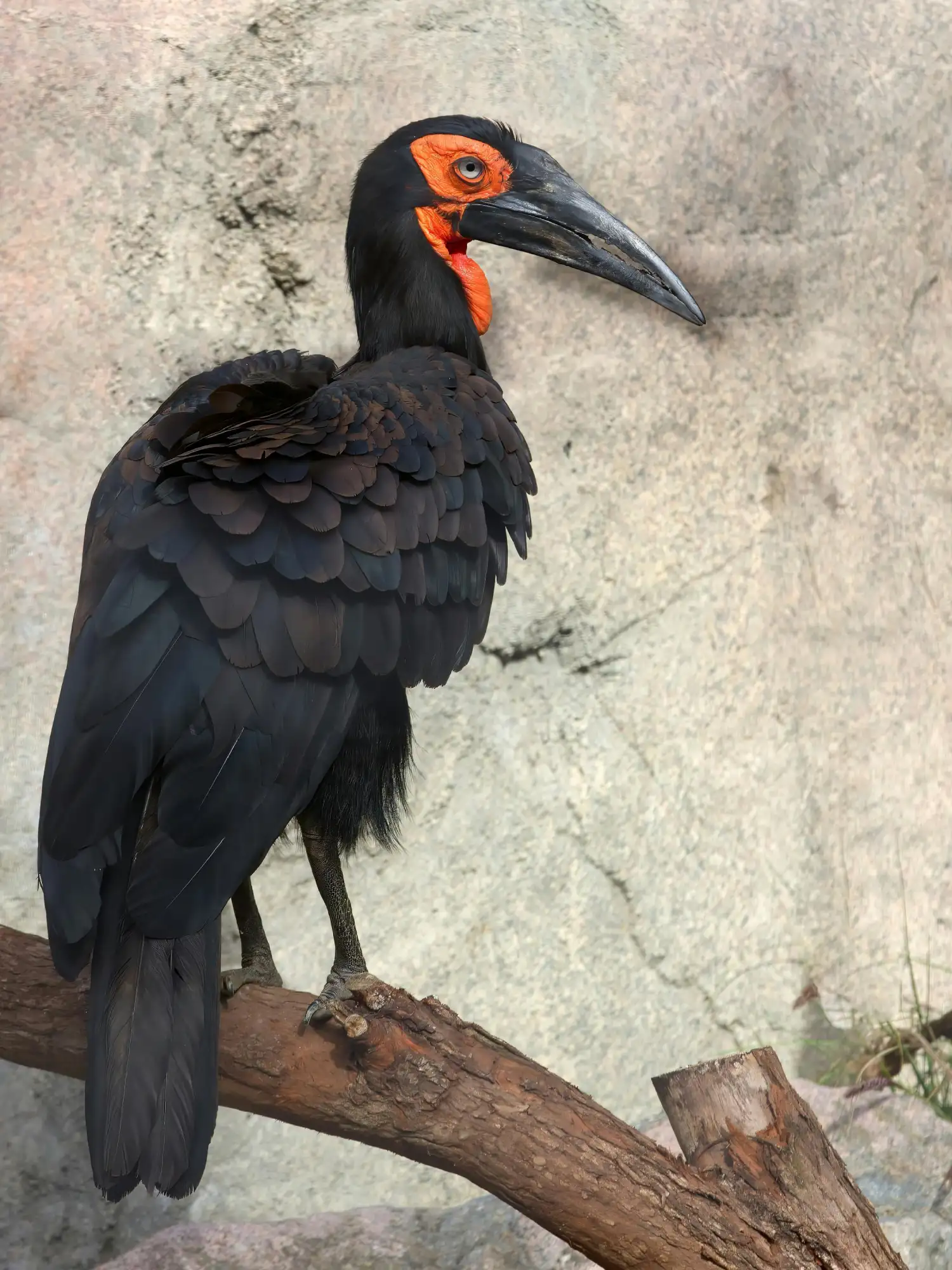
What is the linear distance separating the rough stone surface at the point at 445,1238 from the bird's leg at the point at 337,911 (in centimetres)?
78

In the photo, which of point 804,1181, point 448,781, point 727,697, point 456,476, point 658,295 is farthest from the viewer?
point 727,697

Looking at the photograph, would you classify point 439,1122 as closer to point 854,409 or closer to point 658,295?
point 658,295

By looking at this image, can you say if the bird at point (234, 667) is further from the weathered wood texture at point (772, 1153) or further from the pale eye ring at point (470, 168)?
the weathered wood texture at point (772, 1153)

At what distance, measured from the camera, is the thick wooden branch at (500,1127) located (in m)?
1.73

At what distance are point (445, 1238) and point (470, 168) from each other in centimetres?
192

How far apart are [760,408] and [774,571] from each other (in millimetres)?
376

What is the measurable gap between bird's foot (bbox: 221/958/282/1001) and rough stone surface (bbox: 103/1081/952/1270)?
65cm

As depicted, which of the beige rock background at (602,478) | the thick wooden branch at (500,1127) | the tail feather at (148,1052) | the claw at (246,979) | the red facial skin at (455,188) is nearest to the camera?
the tail feather at (148,1052)

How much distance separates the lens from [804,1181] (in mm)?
1864

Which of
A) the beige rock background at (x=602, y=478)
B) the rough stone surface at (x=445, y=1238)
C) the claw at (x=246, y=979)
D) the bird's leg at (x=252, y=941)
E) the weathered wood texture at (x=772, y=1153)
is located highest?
the beige rock background at (x=602, y=478)

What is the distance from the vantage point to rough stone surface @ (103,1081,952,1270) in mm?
2465

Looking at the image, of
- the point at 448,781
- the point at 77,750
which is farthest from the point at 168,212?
the point at 77,750

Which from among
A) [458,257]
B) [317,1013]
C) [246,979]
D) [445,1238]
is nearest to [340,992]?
[317,1013]

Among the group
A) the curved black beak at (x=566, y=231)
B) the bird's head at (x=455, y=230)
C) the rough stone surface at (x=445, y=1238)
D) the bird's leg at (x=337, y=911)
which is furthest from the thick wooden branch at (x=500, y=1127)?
the curved black beak at (x=566, y=231)
